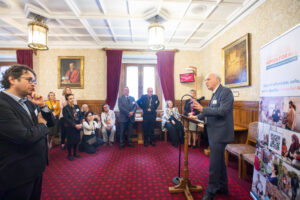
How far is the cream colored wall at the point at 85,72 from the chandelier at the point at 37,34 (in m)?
1.90

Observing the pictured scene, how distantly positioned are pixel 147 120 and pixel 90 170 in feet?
7.02

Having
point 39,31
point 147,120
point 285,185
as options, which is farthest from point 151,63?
point 285,185

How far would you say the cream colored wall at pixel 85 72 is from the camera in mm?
5348

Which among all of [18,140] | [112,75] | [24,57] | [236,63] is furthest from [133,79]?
[18,140]

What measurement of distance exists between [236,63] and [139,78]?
3686mm

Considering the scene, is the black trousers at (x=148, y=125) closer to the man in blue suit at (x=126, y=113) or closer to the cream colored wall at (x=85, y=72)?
the man in blue suit at (x=126, y=113)

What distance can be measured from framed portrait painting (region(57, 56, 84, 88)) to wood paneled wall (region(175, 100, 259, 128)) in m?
5.18

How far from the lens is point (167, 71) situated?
5.46 m

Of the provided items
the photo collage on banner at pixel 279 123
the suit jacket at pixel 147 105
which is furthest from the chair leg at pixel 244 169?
the suit jacket at pixel 147 105

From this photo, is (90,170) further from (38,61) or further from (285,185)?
(38,61)

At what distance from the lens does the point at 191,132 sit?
438cm

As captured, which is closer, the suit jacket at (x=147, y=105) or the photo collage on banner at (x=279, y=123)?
the photo collage on banner at (x=279, y=123)

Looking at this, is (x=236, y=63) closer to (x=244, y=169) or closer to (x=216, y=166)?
(x=244, y=169)

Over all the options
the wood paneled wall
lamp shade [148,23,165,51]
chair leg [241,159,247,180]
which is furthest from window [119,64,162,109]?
chair leg [241,159,247,180]
